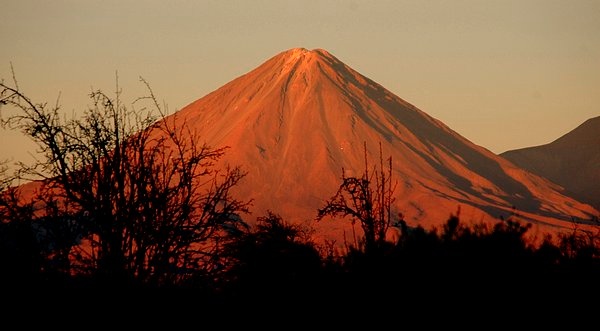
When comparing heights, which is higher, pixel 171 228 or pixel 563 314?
pixel 171 228

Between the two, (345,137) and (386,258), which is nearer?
(386,258)

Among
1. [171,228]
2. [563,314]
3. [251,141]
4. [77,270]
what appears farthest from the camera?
[251,141]

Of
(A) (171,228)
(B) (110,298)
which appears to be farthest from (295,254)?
(B) (110,298)

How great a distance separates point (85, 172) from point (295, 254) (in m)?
4.14

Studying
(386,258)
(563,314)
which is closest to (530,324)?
(563,314)

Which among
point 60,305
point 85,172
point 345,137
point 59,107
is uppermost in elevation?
point 345,137

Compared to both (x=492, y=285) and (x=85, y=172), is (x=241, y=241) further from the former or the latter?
(x=492, y=285)

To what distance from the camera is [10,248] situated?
12.2m

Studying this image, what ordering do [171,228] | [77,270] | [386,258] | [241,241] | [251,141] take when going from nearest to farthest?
[386,258]
[171,228]
[77,270]
[241,241]
[251,141]

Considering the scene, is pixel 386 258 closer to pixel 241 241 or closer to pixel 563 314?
pixel 563 314

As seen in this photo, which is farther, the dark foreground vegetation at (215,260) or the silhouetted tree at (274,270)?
the silhouetted tree at (274,270)

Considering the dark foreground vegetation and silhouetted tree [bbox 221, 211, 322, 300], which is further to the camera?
silhouetted tree [bbox 221, 211, 322, 300]

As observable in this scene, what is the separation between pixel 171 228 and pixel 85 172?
1.47 metres

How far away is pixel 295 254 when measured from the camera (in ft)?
49.8
